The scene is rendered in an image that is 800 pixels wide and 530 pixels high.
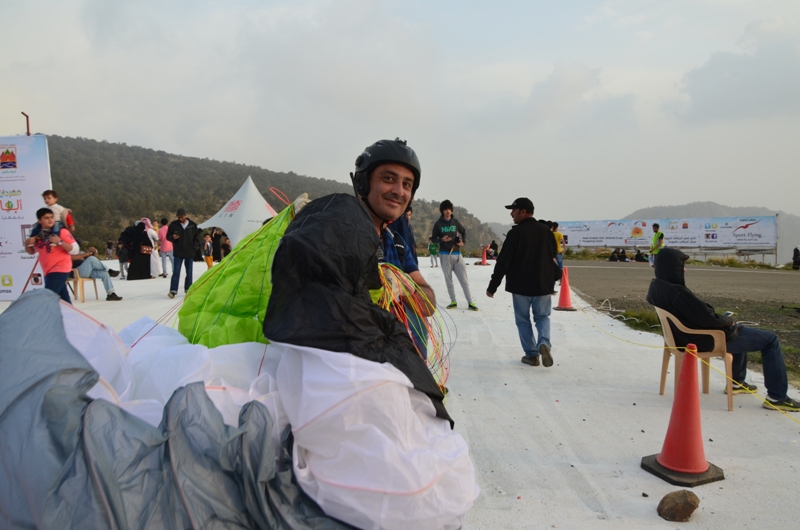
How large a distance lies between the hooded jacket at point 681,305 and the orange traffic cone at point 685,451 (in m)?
1.09

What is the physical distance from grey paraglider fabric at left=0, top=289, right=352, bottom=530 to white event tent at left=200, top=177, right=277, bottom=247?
1674 cm

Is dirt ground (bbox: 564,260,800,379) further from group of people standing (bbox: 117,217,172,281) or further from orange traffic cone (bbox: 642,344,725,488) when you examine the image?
group of people standing (bbox: 117,217,172,281)

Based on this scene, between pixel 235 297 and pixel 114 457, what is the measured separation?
1.03 m

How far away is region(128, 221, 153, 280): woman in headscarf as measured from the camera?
40.7 ft

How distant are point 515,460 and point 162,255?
13823mm

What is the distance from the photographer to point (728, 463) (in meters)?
2.81

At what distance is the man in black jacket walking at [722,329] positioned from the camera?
11.9 feet

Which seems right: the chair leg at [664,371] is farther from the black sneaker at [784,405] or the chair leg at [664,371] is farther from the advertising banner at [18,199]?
the advertising banner at [18,199]

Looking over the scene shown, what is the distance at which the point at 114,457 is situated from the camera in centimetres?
128

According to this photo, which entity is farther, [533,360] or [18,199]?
[18,199]

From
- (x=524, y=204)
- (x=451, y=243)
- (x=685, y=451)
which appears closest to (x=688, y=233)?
(x=451, y=243)

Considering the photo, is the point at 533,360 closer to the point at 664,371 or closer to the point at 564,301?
the point at 664,371

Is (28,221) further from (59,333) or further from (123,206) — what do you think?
(123,206)

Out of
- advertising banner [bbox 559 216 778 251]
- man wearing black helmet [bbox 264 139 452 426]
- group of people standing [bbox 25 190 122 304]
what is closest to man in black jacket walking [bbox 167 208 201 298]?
group of people standing [bbox 25 190 122 304]
